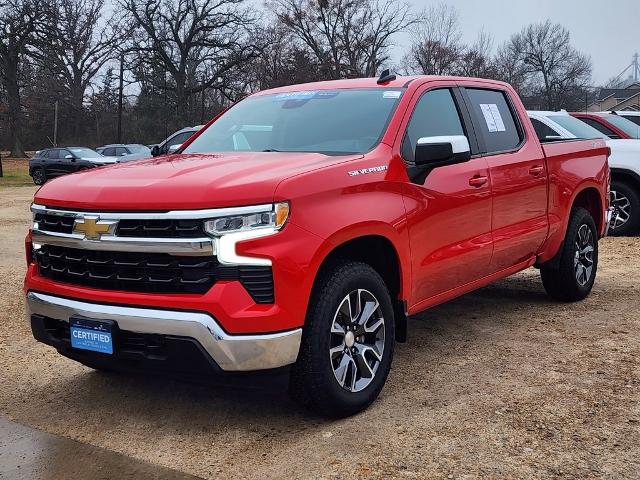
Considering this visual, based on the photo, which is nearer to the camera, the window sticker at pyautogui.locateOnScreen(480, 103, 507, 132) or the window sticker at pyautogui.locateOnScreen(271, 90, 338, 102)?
the window sticker at pyautogui.locateOnScreen(271, 90, 338, 102)

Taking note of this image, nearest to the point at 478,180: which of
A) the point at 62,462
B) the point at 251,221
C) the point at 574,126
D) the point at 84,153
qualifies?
the point at 251,221

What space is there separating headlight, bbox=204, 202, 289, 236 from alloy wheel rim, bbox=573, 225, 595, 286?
3.69 metres

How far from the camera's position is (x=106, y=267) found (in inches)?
136

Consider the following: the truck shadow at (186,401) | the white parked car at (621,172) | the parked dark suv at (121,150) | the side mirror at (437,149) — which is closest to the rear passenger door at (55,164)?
the parked dark suv at (121,150)

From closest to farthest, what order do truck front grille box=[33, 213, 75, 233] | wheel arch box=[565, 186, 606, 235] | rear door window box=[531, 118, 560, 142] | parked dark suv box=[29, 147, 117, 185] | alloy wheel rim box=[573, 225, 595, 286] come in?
truck front grille box=[33, 213, 75, 233] < alloy wheel rim box=[573, 225, 595, 286] < wheel arch box=[565, 186, 606, 235] < rear door window box=[531, 118, 560, 142] < parked dark suv box=[29, 147, 117, 185]

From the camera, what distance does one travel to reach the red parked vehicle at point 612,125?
1039 centimetres

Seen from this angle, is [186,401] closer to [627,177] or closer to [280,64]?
[627,177]

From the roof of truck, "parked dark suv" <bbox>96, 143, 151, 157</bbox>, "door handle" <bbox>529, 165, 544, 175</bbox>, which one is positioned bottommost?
"door handle" <bbox>529, 165, 544, 175</bbox>

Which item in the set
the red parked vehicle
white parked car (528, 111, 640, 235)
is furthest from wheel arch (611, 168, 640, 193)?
the red parked vehicle

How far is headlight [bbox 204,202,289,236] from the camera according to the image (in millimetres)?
3230

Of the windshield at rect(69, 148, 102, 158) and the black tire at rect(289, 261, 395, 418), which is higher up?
the windshield at rect(69, 148, 102, 158)

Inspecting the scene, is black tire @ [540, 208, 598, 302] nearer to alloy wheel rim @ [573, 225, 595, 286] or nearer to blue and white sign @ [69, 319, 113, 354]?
alloy wheel rim @ [573, 225, 595, 286]

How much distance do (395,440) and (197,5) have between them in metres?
51.9

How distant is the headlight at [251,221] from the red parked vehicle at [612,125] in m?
8.46
